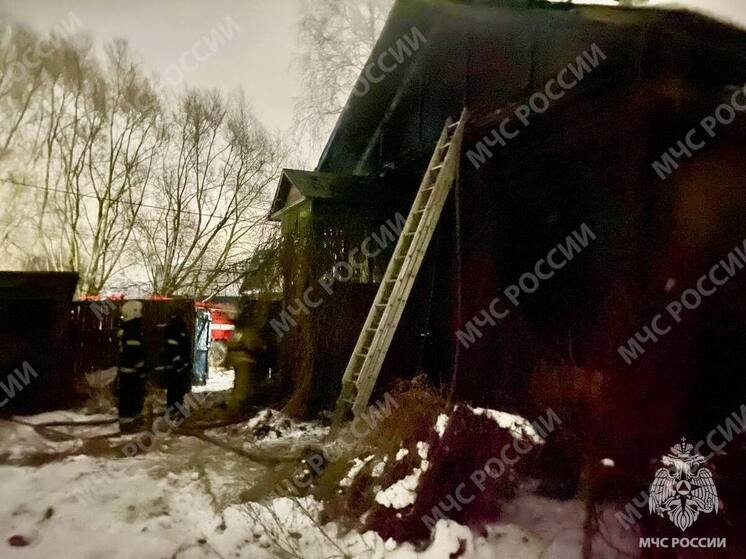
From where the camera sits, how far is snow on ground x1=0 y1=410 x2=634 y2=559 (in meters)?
3.81

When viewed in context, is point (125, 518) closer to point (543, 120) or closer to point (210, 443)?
point (210, 443)

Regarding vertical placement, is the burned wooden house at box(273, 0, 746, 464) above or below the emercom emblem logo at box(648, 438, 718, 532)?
above

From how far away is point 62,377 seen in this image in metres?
8.48

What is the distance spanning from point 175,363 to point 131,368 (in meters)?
0.63

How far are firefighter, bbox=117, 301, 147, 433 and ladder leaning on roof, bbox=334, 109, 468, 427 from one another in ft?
9.99

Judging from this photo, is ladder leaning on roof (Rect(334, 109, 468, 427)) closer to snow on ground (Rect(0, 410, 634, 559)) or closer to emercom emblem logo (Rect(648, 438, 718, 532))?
snow on ground (Rect(0, 410, 634, 559))

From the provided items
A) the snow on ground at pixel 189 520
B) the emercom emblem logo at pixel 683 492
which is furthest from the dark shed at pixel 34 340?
the emercom emblem logo at pixel 683 492

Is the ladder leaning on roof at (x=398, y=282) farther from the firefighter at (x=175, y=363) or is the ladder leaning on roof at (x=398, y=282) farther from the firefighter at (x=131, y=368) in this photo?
the firefighter at (x=131, y=368)

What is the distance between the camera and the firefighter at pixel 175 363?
766 centimetres

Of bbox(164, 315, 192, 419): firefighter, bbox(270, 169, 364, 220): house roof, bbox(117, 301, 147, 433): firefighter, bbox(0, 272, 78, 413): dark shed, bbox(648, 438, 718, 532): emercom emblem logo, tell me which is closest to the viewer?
bbox(648, 438, 718, 532): emercom emblem logo

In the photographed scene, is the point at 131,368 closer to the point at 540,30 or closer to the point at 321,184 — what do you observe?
the point at 321,184

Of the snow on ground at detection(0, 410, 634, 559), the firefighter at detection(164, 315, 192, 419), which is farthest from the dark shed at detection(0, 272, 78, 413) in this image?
the snow on ground at detection(0, 410, 634, 559)

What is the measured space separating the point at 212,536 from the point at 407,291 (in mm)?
3380

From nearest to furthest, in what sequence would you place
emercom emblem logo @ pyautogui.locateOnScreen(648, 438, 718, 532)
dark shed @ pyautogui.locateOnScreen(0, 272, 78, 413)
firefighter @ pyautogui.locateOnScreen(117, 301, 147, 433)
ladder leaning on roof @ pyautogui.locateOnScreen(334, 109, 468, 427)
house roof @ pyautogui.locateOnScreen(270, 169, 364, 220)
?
emercom emblem logo @ pyautogui.locateOnScreen(648, 438, 718, 532), ladder leaning on roof @ pyautogui.locateOnScreen(334, 109, 468, 427), firefighter @ pyautogui.locateOnScreen(117, 301, 147, 433), dark shed @ pyautogui.locateOnScreen(0, 272, 78, 413), house roof @ pyautogui.locateOnScreen(270, 169, 364, 220)
